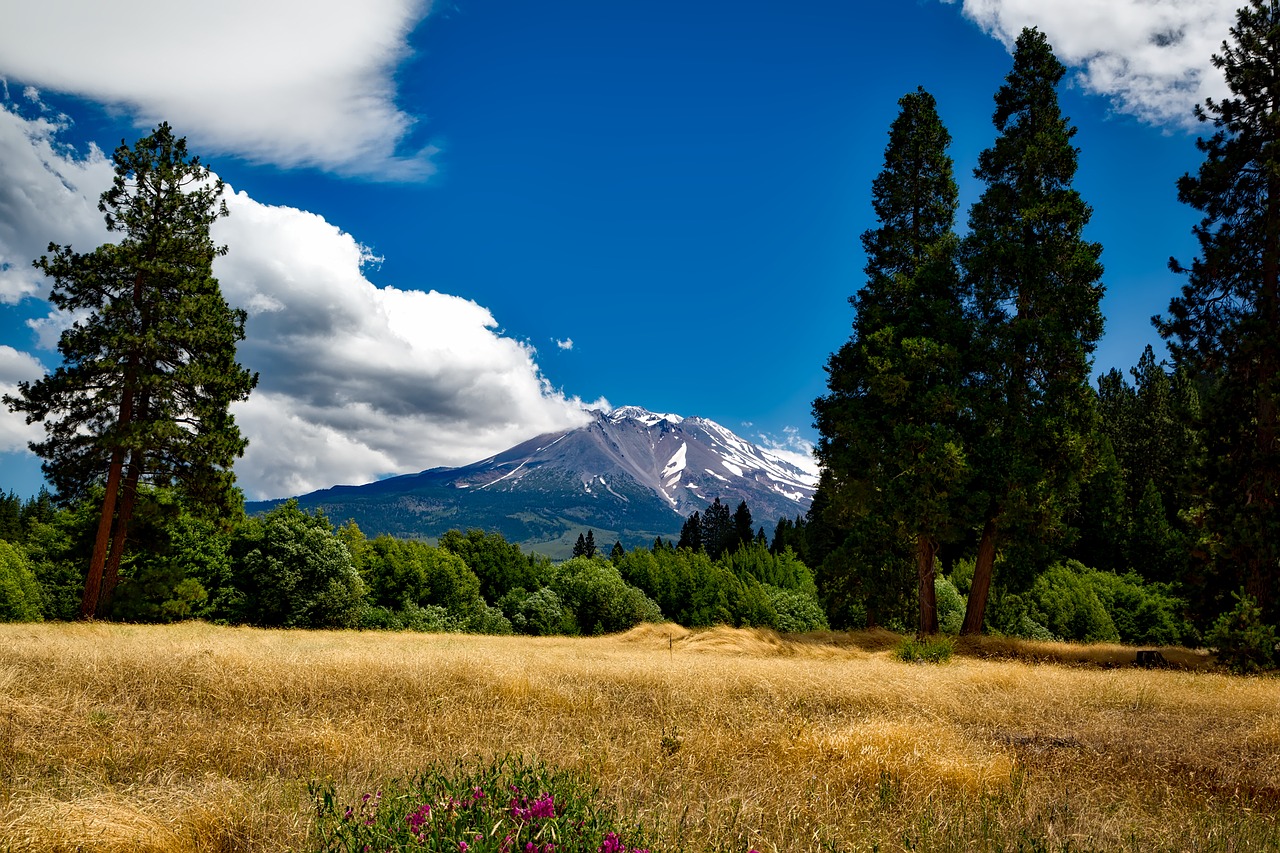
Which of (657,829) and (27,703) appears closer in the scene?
(657,829)

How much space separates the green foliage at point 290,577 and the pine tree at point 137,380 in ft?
40.2

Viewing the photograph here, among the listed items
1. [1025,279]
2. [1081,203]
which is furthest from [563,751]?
[1081,203]

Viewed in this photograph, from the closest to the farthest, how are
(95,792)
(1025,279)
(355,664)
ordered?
(95,792) < (355,664) < (1025,279)

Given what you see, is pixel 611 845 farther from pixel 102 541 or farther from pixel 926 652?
pixel 102 541

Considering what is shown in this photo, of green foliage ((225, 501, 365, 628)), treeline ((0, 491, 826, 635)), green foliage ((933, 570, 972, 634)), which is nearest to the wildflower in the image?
treeline ((0, 491, 826, 635))

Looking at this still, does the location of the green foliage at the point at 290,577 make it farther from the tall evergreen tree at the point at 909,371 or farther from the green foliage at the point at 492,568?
the green foliage at the point at 492,568

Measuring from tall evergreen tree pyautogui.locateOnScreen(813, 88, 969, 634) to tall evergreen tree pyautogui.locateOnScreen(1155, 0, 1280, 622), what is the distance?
5779mm

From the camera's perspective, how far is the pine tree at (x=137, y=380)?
74.8 ft

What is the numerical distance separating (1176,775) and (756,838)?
16.8 feet

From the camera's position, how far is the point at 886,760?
270 inches

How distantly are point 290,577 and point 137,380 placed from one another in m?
16.6

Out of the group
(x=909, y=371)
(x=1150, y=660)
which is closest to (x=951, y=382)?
(x=909, y=371)

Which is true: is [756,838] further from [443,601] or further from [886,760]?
[443,601]

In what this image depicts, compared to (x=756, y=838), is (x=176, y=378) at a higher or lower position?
higher
